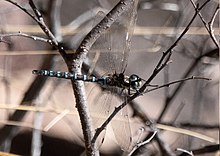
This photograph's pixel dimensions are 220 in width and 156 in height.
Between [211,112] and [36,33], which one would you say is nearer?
[36,33]

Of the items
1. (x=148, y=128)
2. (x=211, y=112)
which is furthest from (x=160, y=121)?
(x=211, y=112)

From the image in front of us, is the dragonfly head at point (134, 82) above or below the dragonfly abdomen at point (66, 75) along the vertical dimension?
below

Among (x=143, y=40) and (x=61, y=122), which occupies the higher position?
(x=143, y=40)

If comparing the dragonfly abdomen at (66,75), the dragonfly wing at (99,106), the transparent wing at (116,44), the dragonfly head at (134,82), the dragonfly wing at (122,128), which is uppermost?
the transparent wing at (116,44)

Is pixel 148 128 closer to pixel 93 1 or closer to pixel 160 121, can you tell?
pixel 160 121

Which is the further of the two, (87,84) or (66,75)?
(87,84)

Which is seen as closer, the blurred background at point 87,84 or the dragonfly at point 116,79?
the dragonfly at point 116,79
